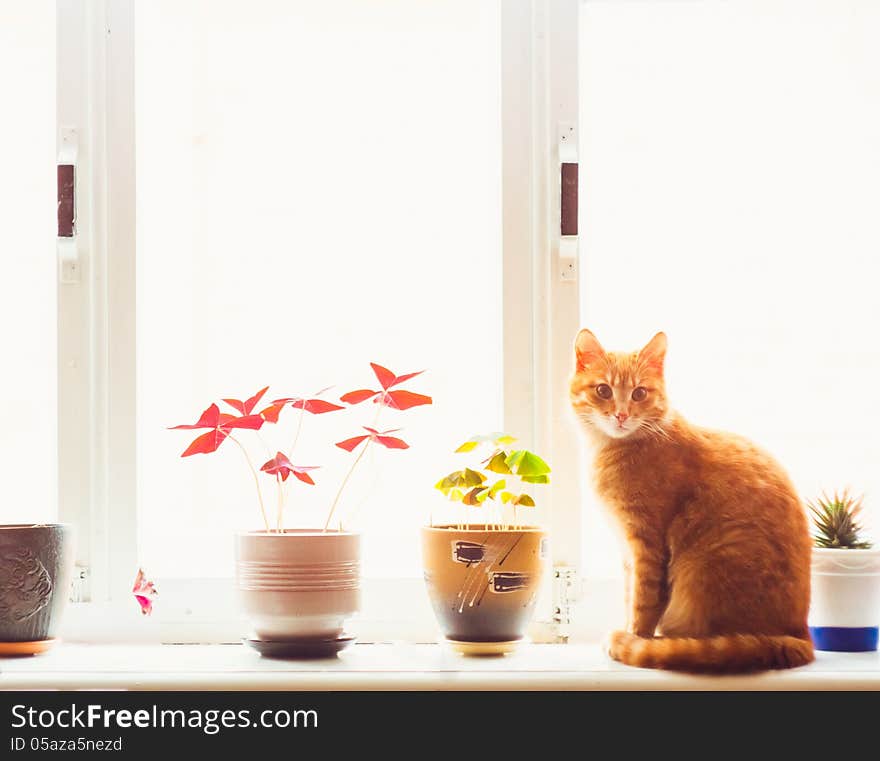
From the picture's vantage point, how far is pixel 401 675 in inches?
49.6

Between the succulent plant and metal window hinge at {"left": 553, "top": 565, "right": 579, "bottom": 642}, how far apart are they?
0.35 m

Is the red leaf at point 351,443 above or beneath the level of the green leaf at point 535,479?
above

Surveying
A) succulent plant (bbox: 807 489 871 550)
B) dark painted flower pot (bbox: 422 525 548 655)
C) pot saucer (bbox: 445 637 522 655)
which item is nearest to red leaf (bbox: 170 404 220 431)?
dark painted flower pot (bbox: 422 525 548 655)

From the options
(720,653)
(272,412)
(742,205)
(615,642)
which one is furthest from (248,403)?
(742,205)

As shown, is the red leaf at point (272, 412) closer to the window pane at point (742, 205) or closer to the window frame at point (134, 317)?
the window frame at point (134, 317)

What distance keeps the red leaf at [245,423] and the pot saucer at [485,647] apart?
39cm

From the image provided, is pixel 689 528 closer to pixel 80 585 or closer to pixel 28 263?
pixel 80 585

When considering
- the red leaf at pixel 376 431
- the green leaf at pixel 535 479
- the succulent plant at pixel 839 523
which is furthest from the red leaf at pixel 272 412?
the succulent plant at pixel 839 523

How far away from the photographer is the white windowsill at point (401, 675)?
48.8 inches

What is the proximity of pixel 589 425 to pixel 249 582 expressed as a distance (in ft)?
1.63

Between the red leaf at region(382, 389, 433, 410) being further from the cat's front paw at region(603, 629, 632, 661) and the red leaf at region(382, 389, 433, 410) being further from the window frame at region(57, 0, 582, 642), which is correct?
the cat's front paw at region(603, 629, 632, 661)

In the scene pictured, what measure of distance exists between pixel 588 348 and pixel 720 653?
0.43 meters

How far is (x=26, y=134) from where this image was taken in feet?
5.42
